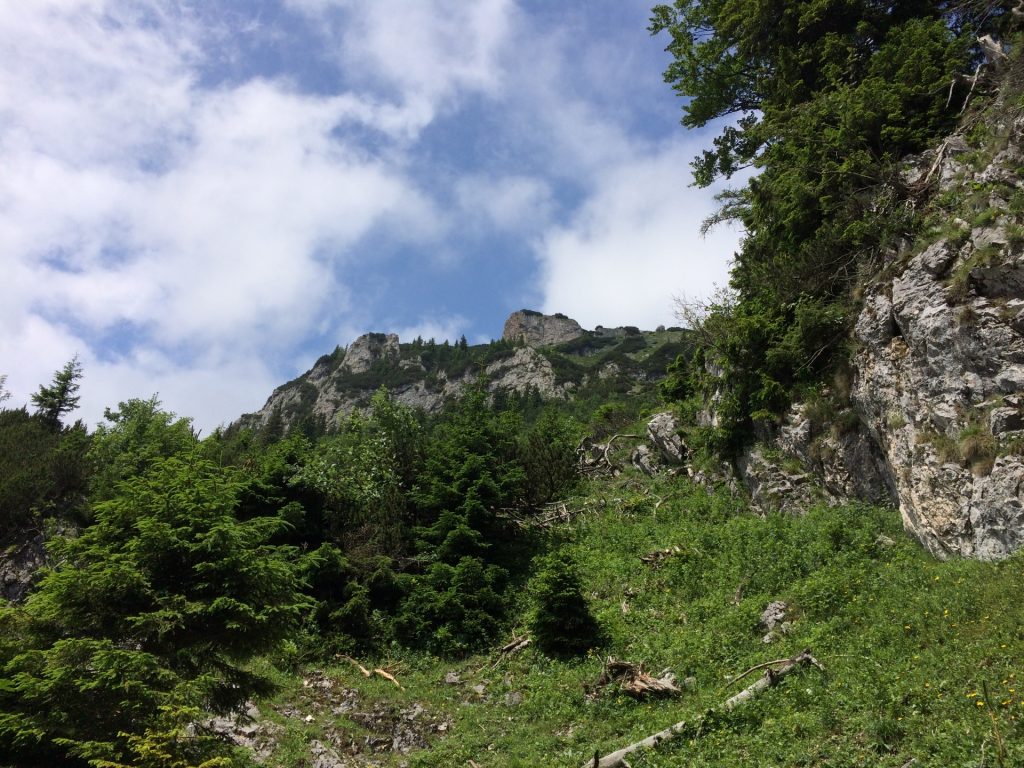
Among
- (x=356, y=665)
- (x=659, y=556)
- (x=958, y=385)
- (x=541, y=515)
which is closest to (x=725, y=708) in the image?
(x=659, y=556)

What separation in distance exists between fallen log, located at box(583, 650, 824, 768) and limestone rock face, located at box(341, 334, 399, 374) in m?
153

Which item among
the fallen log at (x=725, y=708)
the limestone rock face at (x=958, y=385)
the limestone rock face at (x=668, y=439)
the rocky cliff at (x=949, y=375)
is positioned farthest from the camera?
the limestone rock face at (x=668, y=439)

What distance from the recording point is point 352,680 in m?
16.1

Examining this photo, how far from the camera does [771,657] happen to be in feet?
35.7

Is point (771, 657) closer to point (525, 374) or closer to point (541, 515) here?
point (541, 515)

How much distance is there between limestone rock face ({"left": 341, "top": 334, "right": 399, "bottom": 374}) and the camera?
531ft

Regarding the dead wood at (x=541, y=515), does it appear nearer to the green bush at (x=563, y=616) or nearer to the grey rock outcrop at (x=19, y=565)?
the green bush at (x=563, y=616)

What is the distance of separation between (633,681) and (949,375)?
948 centimetres

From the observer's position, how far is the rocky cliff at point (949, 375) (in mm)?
11219

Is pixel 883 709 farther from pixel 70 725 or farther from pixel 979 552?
pixel 70 725

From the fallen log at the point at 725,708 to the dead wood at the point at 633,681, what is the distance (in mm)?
1597

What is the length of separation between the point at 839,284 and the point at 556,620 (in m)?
13.1

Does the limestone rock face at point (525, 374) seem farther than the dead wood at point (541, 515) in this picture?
Yes

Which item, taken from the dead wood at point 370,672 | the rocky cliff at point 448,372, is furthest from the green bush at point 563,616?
the rocky cliff at point 448,372
